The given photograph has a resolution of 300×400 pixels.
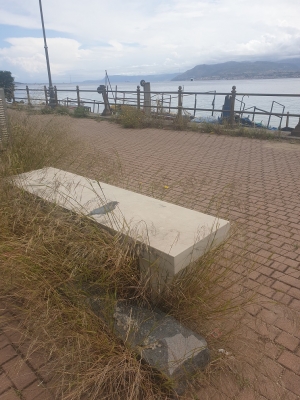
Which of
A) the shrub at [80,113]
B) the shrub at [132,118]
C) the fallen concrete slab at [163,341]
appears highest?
the fallen concrete slab at [163,341]

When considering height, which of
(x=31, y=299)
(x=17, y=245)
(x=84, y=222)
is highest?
(x=84, y=222)

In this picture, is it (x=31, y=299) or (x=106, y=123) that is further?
(x=106, y=123)

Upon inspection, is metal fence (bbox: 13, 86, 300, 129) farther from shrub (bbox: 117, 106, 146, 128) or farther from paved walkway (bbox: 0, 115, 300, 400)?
paved walkway (bbox: 0, 115, 300, 400)

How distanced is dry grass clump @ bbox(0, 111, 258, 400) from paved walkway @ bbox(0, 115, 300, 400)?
0.75ft

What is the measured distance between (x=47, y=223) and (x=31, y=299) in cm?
68

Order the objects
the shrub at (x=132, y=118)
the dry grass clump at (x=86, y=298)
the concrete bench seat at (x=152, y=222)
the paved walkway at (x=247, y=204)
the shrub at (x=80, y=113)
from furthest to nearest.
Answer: the shrub at (x=80, y=113), the shrub at (x=132, y=118), the concrete bench seat at (x=152, y=222), the paved walkway at (x=247, y=204), the dry grass clump at (x=86, y=298)

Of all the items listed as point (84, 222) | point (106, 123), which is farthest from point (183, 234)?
point (106, 123)

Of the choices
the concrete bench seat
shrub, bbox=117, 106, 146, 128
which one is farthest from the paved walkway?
shrub, bbox=117, 106, 146, 128

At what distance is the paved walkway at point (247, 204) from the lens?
198cm

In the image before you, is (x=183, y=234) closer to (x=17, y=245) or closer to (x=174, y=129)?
(x=17, y=245)

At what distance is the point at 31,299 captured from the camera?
86.8 inches

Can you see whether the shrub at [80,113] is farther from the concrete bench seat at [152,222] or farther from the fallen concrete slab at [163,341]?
the fallen concrete slab at [163,341]

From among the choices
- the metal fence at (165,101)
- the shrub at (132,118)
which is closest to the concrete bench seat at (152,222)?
the metal fence at (165,101)

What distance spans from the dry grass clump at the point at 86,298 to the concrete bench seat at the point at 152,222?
104 millimetres
